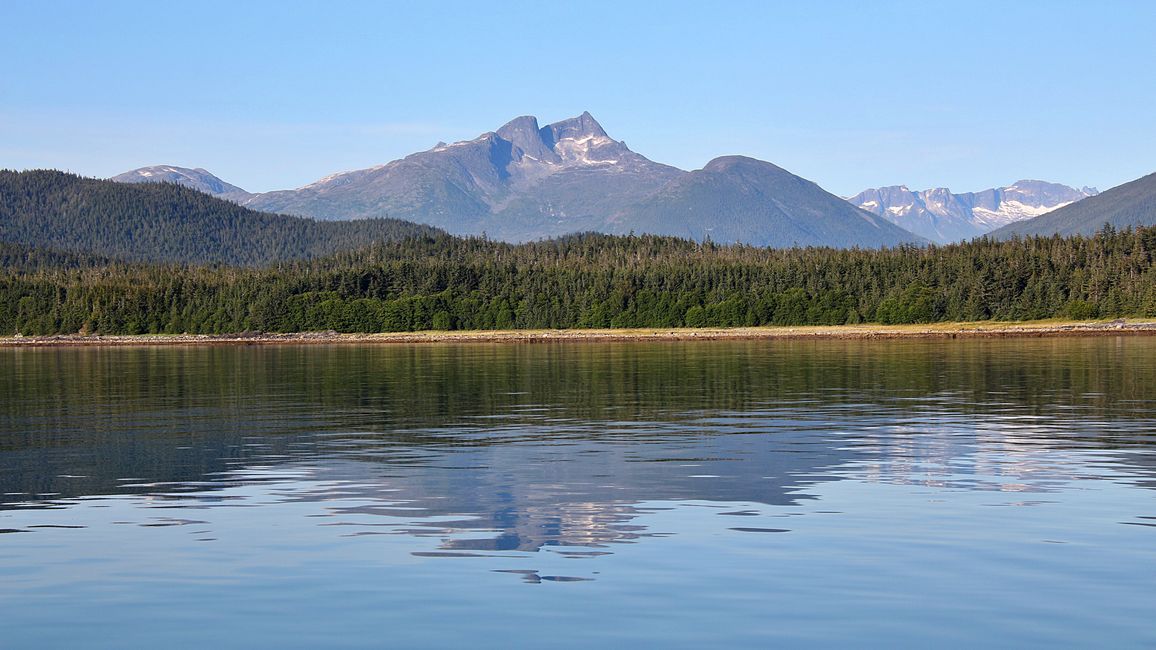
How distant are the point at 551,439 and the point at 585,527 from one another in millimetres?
18740

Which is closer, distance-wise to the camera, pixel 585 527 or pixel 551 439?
pixel 585 527

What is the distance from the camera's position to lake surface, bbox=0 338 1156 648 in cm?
1881

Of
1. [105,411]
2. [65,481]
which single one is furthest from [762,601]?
[105,411]

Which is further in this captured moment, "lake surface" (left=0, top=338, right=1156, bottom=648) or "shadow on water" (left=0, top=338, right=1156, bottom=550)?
"shadow on water" (left=0, top=338, right=1156, bottom=550)

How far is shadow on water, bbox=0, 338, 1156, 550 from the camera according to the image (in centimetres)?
3077

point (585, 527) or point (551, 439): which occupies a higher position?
point (551, 439)

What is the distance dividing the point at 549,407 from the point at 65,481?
29194 mm

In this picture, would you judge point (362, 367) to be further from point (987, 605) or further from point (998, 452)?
point (987, 605)

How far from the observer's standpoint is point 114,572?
22703 mm

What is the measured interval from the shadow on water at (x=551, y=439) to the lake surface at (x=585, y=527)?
206 millimetres

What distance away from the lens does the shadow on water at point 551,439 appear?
30.8 meters

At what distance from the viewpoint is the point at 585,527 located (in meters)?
26.3

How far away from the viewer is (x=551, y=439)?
148 feet

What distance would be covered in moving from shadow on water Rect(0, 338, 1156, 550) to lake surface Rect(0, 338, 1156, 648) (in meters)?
0.21
